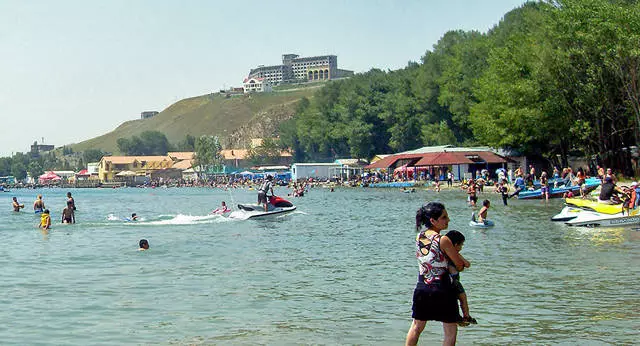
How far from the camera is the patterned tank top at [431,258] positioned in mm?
10156

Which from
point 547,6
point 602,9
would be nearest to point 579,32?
point 602,9

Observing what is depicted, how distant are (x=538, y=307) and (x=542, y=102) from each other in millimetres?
54698

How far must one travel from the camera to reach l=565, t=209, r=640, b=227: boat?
31.8 m

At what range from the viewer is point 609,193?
32750mm

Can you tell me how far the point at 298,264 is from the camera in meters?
25.5

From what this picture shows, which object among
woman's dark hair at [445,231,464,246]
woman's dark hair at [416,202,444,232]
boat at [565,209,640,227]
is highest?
woman's dark hair at [416,202,444,232]

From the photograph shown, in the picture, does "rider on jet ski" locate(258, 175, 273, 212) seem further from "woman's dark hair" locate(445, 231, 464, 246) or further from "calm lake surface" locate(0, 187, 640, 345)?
"woman's dark hair" locate(445, 231, 464, 246)

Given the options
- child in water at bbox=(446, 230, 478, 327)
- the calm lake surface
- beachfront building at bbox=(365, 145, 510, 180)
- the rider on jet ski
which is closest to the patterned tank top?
child in water at bbox=(446, 230, 478, 327)

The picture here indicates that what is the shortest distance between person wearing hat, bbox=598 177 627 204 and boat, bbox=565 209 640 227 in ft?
2.42

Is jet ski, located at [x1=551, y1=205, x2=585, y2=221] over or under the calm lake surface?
over

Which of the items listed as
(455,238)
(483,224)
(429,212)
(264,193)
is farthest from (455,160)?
(429,212)

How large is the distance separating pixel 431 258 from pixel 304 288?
34.0 feet

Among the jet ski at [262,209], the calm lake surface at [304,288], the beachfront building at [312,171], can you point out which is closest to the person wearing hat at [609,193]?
the calm lake surface at [304,288]

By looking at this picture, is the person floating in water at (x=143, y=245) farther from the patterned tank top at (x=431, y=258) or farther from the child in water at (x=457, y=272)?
the child in water at (x=457, y=272)
